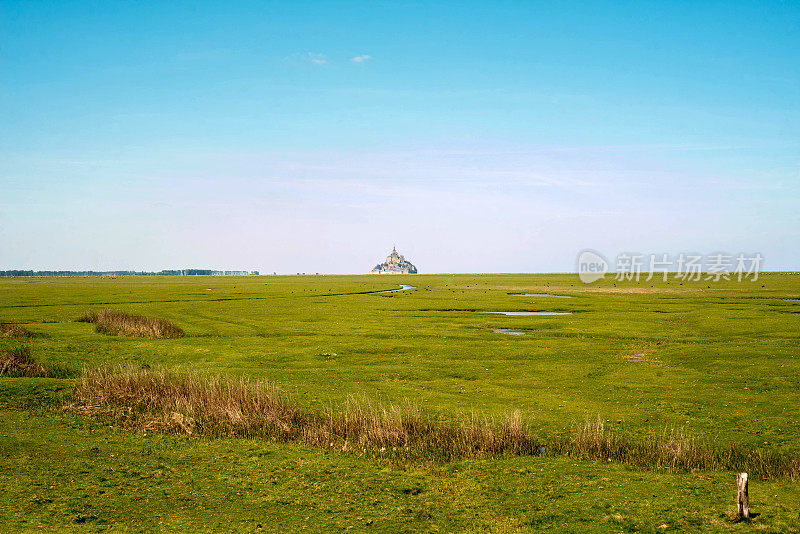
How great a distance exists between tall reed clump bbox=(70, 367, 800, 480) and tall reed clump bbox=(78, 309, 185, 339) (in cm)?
2078

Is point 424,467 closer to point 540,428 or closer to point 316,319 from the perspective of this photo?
point 540,428

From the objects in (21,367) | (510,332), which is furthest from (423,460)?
(510,332)

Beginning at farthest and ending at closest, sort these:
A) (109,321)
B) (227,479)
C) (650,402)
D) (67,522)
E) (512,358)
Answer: (109,321) < (512,358) < (650,402) < (227,479) < (67,522)

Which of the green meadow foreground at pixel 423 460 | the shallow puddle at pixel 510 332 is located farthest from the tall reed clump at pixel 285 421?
the shallow puddle at pixel 510 332

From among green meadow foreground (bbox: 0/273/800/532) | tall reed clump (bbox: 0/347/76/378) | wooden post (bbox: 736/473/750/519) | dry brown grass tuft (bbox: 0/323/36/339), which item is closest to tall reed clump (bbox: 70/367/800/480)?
green meadow foreground (bbox: 0/273/800/532)

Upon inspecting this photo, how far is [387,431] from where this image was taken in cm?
1780

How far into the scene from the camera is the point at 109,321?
4372 centimetres

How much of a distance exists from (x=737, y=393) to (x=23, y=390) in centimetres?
3154

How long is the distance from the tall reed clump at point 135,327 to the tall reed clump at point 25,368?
12.0 m

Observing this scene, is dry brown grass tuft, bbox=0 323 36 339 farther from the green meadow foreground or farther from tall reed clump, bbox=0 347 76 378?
tall reed clump, bbox=0 347 76 378

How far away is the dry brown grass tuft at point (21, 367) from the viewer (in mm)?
27969

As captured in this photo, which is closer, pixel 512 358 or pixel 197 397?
pixel 197 397

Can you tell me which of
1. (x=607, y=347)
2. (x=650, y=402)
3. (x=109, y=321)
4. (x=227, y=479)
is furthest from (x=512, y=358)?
(x=109, y=321)

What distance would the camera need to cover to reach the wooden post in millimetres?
11211
